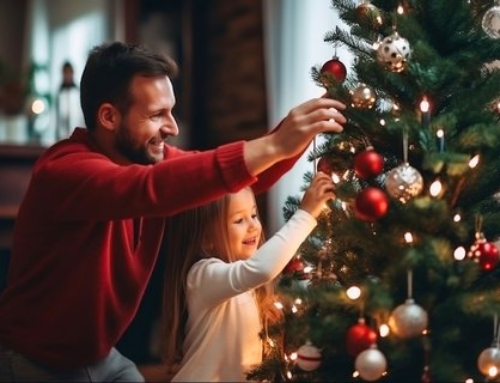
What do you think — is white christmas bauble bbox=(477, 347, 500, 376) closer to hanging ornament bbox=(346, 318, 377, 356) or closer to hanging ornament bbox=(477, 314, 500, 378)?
hanging ornament bbox=(477, 314, 500, 378)

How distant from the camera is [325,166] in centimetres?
184

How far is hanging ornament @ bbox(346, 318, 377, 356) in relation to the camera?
155 centimetres

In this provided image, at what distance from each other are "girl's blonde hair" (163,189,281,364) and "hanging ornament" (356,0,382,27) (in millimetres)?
436

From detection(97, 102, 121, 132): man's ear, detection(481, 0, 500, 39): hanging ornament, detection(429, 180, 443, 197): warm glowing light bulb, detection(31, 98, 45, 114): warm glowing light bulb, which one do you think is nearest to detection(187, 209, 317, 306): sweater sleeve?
detection(429, 180, 443, 197): warm glowing light bulb

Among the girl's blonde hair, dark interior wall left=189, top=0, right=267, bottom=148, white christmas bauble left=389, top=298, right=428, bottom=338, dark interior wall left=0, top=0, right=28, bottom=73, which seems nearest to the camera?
white christmas bauble left=389, top=298, right=428, bottom=338

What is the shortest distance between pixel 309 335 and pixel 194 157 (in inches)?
14.4

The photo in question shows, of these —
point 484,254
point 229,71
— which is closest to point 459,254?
point 484,254

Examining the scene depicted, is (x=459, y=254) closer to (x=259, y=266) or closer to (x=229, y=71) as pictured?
(x=259, y=266)

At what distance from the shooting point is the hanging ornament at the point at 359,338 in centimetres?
155

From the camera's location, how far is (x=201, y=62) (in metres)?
4.53

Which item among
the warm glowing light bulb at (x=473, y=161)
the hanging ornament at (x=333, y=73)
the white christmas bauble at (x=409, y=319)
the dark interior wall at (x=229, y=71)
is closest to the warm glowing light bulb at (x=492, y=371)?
the white christmas bauble at (x=409, y=319)

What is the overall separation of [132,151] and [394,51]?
56 centimetres

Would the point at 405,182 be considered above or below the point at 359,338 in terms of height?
above

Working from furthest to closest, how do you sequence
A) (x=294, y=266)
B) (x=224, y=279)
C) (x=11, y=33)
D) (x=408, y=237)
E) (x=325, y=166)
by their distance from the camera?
(x=11, y=33)
(x=294, y=266)
(x=325, y=166)
(x=224, y=279)
(x=408, y=237)
